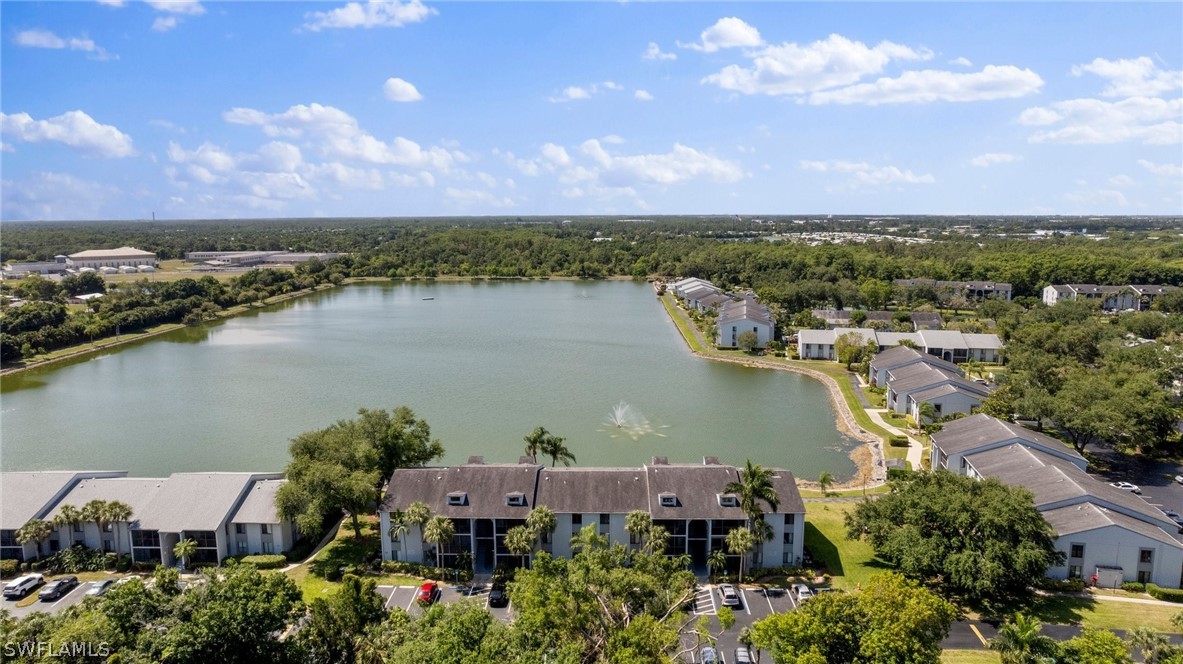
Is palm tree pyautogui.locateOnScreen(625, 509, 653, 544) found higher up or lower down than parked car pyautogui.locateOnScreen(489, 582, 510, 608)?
higher up

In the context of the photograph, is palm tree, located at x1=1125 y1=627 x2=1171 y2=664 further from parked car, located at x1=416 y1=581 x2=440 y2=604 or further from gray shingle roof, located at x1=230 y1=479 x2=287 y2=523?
gray shingle roof, located at x1=230 y1=479 x2=287 y2=523

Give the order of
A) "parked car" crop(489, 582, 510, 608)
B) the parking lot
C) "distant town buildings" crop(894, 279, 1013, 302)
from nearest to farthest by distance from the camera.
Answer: the parking lot
"parked car" crop(489, 582, 510, 608)
"distant town buildings" crop(894, 279, 1013, 302)

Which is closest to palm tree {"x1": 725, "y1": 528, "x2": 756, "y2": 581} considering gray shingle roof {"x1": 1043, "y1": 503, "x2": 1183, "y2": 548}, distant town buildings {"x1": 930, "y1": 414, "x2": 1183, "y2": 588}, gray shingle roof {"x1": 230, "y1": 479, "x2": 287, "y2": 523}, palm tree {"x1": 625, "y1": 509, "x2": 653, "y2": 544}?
palm tree {"x1": 625, "y1": 509, "x2": 653, "y2": 544}

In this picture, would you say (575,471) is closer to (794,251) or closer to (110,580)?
(110,580)

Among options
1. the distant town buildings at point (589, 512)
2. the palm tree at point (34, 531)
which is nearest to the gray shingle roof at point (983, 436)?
the distant town buildings at point (589, 512)

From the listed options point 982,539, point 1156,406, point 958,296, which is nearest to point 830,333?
point 1156,406

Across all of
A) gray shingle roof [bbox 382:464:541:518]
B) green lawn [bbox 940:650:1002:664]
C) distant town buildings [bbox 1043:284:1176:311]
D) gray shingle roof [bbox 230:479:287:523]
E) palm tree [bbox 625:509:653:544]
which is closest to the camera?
green lawn [bbox 940:650:1002:664]

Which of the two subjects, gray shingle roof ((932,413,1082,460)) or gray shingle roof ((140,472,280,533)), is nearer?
gray shingle roof ((140,472,280,533))

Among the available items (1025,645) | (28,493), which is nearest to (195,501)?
(28,493)
